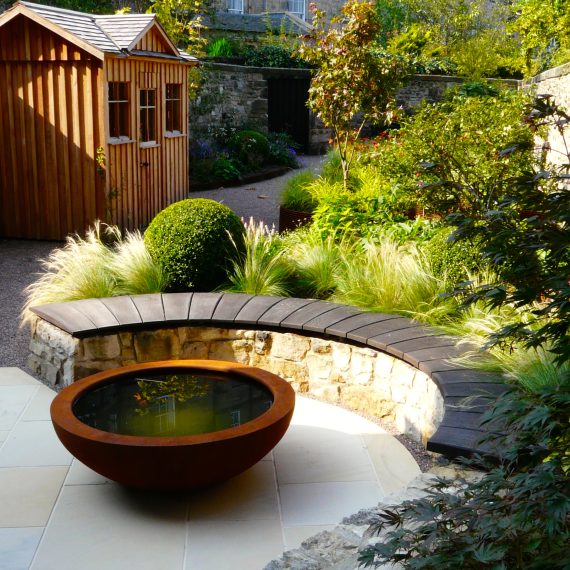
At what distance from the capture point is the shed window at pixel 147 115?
10023mm

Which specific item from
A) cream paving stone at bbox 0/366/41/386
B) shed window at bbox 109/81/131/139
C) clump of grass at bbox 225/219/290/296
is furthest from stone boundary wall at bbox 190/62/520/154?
cream paving stone at bbox 0/366/41/386

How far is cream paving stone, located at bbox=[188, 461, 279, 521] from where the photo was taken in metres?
3.94

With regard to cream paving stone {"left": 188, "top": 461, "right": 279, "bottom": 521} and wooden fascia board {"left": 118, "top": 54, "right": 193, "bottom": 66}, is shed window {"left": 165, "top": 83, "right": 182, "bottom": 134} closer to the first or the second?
wooden fascia board {"left": 118, "top": 54, "right": 193, "bottom": 66}

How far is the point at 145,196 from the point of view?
10.3m

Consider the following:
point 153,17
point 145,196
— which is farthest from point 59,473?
point 153,17

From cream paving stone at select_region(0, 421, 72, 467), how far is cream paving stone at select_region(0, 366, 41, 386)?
0.73 meters

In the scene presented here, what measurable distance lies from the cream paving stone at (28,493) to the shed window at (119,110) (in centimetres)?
577

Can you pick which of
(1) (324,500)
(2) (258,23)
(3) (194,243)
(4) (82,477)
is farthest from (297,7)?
(1) (324,500)

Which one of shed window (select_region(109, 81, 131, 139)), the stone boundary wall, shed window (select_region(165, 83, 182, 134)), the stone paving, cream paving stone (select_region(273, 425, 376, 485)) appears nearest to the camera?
the stone paving

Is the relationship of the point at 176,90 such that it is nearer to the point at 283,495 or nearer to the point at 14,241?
the point at 14,241

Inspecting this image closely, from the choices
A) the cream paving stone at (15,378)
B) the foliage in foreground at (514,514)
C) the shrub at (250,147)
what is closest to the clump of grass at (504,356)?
the foliage in foreground at (514,514)

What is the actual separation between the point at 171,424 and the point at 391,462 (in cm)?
132

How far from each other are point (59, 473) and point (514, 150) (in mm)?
3103

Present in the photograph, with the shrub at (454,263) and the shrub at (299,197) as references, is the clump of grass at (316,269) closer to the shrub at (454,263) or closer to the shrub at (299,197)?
the shrub at (454,263)
